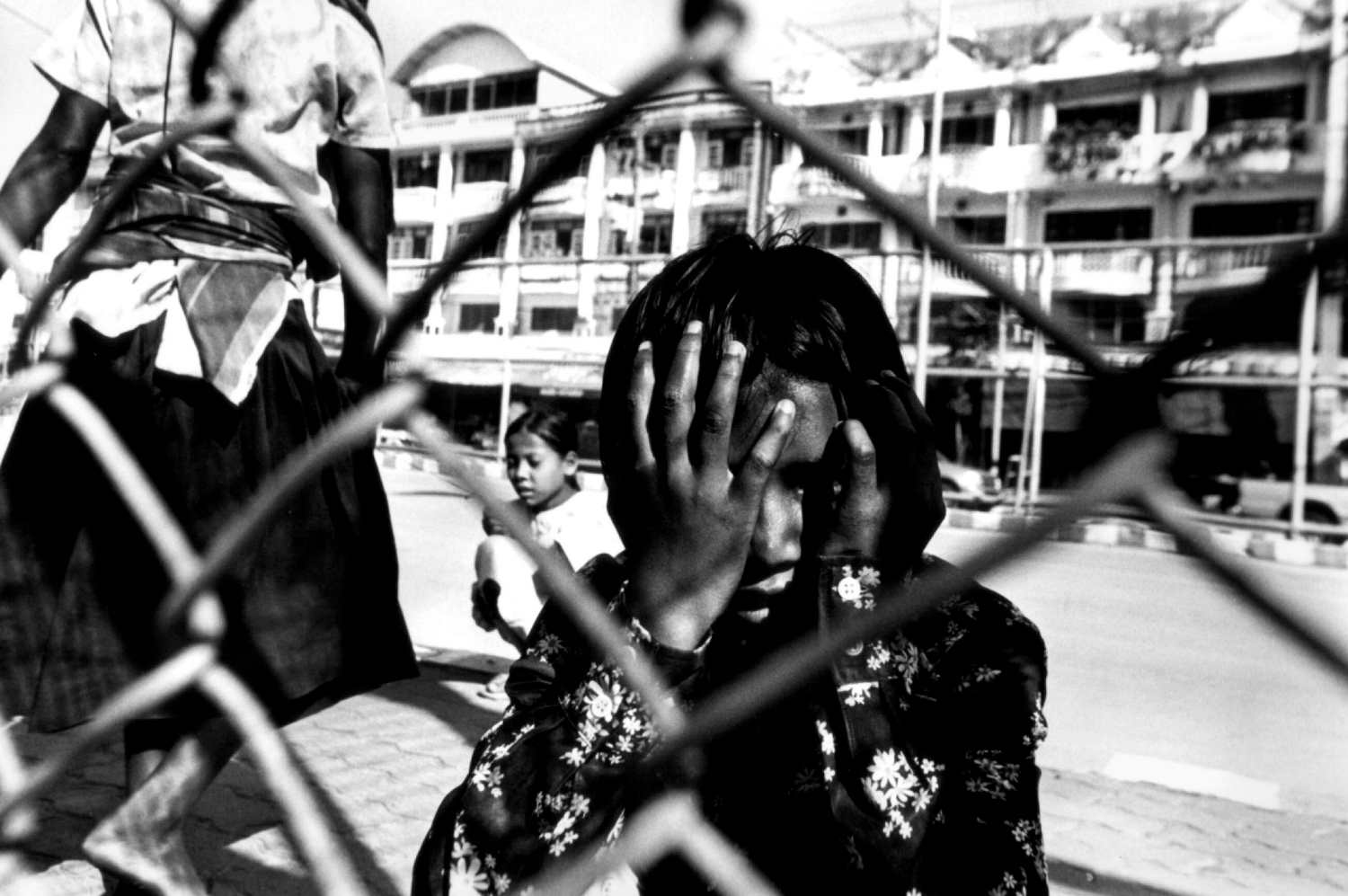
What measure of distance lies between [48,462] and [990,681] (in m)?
1.31

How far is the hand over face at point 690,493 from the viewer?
2.89 ft

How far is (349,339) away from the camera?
5.74 ft

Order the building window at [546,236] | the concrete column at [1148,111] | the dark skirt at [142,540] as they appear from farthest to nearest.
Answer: the concrete column at [1148,111]
the building window at [546,236]
the dark skirt at [142,540]

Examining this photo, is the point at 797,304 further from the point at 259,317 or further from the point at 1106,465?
the point at 259,317

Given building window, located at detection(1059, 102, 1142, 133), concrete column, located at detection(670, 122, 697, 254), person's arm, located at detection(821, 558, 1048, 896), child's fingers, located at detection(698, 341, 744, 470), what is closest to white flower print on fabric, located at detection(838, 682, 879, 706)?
person's arm, located at detection(821, 558, 1048, 896)

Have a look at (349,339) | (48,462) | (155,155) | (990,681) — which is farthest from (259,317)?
(990,681)

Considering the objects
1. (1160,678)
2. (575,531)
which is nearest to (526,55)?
(575,531)

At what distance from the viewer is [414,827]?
7.98 feet

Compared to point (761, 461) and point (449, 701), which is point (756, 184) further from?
point (449, 701)

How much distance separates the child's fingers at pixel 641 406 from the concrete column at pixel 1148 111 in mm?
12545

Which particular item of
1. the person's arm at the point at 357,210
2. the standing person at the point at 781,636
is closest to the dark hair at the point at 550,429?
the person's arm at the point at 357,210

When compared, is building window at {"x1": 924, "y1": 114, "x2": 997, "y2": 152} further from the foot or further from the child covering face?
the foot

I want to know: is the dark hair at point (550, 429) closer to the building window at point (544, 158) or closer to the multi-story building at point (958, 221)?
the multi-story building at point (958, 221)

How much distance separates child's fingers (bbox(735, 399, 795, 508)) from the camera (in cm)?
87
